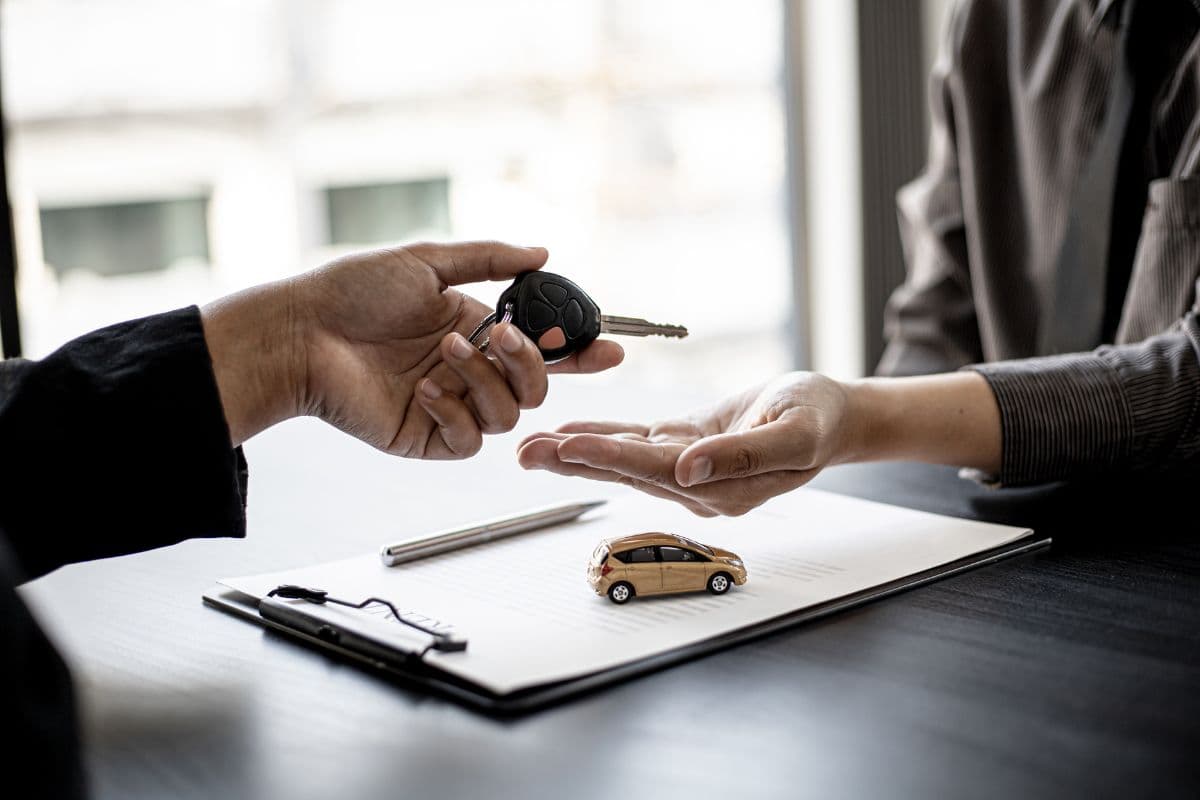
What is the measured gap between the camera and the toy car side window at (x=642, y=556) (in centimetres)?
83

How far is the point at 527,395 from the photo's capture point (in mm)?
989

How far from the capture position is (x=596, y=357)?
1028 millimetres

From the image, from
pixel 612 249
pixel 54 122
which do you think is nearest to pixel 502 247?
pixel 54 122

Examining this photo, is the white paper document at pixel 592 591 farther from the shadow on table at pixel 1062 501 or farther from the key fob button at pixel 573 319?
the key fob button at pixel 573 319

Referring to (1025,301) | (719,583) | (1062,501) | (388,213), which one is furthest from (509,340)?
(388,213)

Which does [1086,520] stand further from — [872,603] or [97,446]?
[97,446]

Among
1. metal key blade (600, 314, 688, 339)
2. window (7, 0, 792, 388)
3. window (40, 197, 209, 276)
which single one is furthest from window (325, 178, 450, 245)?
metal key blade (600, 314, 688, 339)

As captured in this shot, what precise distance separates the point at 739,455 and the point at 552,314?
0.20 metres

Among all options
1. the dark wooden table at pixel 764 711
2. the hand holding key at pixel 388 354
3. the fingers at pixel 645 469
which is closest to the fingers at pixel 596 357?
the hand holding key at pixel 388 354

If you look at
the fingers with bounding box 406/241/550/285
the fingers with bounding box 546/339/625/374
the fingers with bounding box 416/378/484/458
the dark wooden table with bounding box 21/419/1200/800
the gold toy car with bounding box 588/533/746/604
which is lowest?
the dark wooden table with bounding box 21/419/1200/800

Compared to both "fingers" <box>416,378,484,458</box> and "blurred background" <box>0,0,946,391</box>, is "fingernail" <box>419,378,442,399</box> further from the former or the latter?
"blurred background" <box>0,0,946,391</box>

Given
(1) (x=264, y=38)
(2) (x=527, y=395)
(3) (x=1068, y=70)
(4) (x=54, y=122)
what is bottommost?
(2) (x=527, y=395)

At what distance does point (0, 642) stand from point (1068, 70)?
148 cm

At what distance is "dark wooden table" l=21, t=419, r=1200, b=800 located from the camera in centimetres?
58
